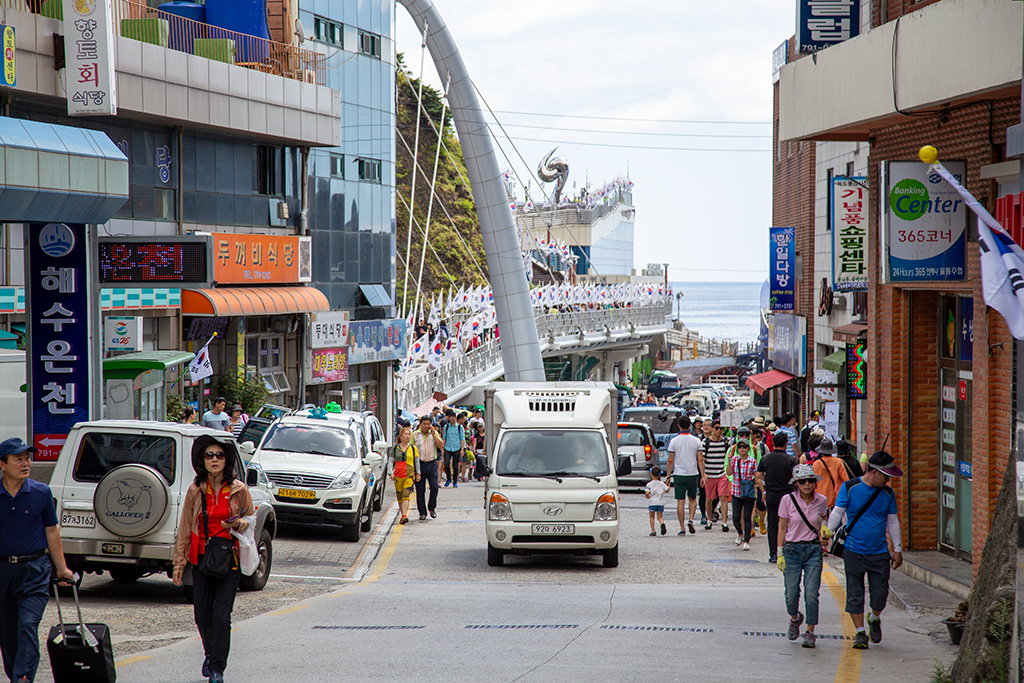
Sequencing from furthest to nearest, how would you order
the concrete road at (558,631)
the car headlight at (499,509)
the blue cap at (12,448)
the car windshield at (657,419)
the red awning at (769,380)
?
the red awning at (769,380) < the car windshield at (657,419) < the car headlight at (499,509) < the concrete road at (558,631) < the blue cap at (12,448)

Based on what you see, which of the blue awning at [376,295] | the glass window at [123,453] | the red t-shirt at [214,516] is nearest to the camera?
the red t-shirt at [214,516]

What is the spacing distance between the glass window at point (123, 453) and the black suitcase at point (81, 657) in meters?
4.22

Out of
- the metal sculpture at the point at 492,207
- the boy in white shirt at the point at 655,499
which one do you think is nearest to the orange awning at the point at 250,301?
the metal sculpture at the point at 492,207

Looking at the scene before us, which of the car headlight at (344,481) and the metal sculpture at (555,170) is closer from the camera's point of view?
the car headlight at (344,481)

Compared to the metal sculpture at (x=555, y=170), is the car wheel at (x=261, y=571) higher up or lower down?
lower down

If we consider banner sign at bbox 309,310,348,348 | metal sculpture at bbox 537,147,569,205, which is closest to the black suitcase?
banner sign at bbox 309,310,348,348

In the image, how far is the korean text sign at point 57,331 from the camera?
1423 centimetres

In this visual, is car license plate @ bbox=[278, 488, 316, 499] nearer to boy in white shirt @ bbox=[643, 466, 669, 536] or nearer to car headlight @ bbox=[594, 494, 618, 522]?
car headlight @ bbox=[594, 494, 618, 522]

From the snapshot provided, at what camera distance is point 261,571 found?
1210cm

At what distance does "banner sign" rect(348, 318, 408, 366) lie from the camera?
116ft

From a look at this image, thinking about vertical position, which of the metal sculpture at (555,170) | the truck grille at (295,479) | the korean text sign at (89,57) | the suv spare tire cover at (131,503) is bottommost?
the truck grille at (295,479)

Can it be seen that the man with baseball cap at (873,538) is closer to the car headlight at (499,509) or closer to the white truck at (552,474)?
the white truck at (552,474)

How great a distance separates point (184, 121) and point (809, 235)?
18.5 metres

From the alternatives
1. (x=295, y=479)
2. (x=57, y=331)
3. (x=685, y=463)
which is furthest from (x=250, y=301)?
(x=685, y=463)
